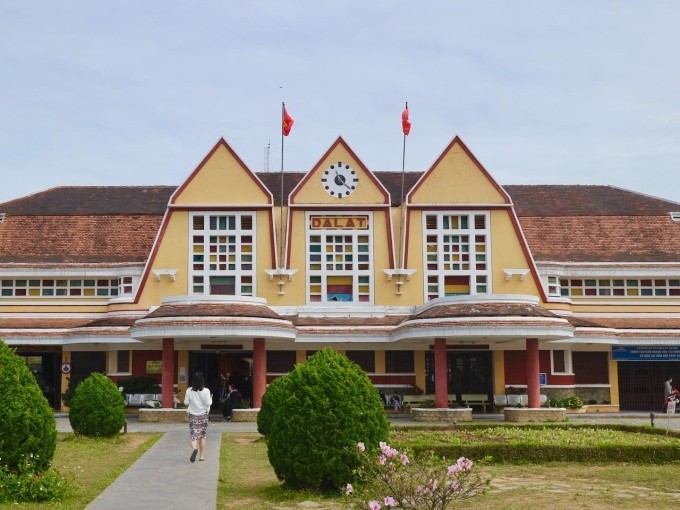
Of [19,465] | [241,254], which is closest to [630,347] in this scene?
[241,254]

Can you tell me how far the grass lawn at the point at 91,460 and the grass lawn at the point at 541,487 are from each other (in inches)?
76.2

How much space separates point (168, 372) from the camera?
3216cm

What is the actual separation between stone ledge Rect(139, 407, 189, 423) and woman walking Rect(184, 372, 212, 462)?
44.0 ft

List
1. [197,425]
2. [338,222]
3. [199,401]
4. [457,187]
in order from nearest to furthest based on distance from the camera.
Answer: [197,425], [199,401], [338,222], [457,187]

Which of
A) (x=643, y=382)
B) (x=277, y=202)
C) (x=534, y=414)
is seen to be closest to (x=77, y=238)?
(x=277, y=202)

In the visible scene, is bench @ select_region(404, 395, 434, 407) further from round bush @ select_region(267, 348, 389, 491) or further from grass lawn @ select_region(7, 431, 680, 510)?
round bush @ select_region(267, 348, 389, 491)

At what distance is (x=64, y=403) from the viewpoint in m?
36.4

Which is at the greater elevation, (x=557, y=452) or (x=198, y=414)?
(x=198, y=414)

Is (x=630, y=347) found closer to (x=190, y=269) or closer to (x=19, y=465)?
(x=190, y=269)

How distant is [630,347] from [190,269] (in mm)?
17526

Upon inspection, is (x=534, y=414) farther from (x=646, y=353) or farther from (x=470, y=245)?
(x=470, y=245)

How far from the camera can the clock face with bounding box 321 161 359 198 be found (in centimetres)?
3706

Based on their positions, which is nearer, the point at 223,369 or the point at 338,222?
the point at 223,369

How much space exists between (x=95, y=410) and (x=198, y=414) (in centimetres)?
570
